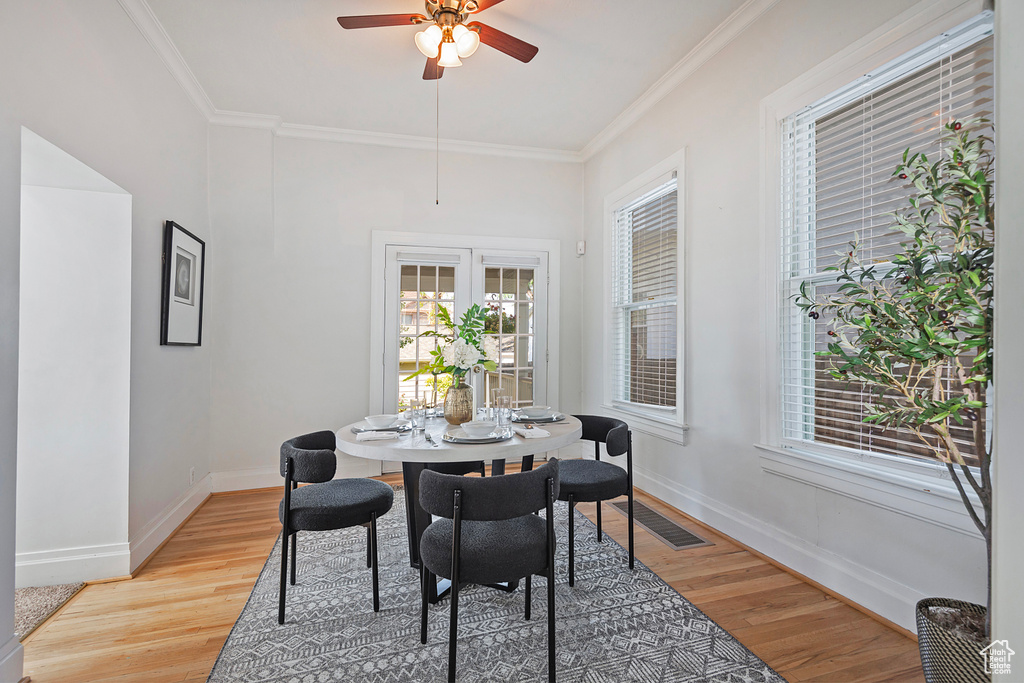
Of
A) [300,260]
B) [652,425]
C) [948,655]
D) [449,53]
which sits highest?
[449,53]

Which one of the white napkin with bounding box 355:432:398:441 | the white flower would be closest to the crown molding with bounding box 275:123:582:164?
the white flower

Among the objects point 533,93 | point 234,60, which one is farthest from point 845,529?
point 234,60

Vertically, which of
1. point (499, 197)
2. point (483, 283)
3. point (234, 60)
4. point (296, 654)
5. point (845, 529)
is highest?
point (234, 60)

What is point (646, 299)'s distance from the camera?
4.06 meters

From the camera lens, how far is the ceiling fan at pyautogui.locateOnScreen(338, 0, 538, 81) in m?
2.39

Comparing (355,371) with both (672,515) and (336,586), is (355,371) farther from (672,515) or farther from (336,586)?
(672,515)

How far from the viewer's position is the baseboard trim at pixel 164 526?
8.87 feet

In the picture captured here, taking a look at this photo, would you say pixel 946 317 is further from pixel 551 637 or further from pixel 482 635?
pixel 482 635

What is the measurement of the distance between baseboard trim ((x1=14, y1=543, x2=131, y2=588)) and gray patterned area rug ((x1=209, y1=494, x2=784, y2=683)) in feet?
2.42

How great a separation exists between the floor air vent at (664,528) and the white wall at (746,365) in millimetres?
192

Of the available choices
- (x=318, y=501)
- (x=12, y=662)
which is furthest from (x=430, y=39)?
(x=12, y=662)

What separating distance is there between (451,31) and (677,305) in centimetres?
222

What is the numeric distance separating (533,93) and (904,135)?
240 centimetres

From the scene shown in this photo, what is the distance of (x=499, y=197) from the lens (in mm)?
4781
